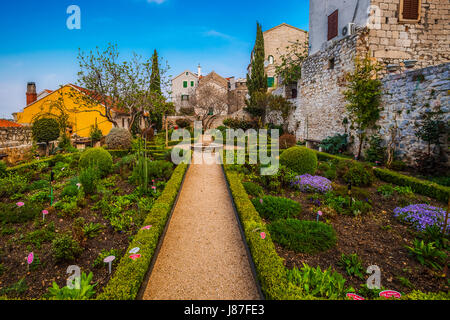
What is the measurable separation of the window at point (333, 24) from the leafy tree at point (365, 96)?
359 cm

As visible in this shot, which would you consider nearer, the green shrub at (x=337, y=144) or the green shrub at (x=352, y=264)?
the green shrub at (x=352, y=264)

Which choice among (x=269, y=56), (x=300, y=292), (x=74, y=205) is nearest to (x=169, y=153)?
(x=74, y=205)

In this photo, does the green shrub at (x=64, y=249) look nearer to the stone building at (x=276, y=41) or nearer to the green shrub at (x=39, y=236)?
the green shrub at (x=39, y=236)

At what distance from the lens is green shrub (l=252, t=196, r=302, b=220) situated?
4.57 meters

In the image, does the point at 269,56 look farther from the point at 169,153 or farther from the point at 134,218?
the point at 134,218

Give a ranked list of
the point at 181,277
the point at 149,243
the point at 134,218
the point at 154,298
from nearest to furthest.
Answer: the point at 154,298 < the point at 181,277 < the point at 149,243 < the point at 134,218

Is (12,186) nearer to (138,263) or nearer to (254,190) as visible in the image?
(138,263)

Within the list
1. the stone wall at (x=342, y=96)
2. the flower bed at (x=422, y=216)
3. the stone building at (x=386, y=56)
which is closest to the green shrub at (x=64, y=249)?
the flower bed at (x=422, y=216)

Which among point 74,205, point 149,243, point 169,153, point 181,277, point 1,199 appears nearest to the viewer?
point 181,277

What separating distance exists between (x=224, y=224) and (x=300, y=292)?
7.42 feet

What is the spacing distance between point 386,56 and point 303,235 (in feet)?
33.3

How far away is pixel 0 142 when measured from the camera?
913cm

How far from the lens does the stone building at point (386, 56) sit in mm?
7414

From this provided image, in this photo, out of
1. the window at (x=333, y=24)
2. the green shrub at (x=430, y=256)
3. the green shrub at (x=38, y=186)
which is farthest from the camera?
the window at (x=333, y=24)
